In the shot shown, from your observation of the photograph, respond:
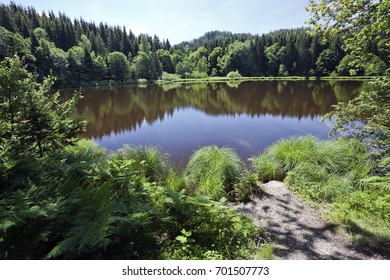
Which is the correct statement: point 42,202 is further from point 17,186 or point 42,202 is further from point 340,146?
point 340,146

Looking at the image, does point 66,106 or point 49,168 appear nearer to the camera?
point 49,168

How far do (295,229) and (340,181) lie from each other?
247 centimetres

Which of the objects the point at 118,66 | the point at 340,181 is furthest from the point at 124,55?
the point at 340,181

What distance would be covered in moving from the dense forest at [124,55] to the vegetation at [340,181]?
47.9m

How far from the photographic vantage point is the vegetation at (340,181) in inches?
170

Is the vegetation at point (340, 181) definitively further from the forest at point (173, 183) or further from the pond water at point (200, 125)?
the pond water at point (200, 125)

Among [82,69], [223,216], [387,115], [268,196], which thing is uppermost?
[82,69]

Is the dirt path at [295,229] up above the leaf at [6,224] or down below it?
below

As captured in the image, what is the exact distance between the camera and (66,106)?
6.41 m

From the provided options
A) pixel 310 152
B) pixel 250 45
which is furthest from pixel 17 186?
pixel 250 45

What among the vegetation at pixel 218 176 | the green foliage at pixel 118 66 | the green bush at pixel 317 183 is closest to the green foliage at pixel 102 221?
the vegetation at pixel 218 176

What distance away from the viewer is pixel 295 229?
4559 millimetres

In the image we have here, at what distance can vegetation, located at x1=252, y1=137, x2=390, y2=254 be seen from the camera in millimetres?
4316

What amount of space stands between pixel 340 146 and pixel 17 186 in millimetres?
8819
